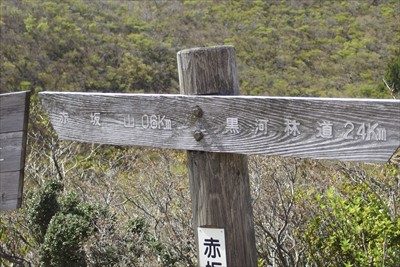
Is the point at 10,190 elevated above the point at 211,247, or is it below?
above

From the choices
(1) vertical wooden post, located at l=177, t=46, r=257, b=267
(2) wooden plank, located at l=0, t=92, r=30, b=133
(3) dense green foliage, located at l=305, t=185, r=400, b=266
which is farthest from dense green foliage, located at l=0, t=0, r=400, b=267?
(2) wooden plank, located at l=0, t=92, r=30, b=133

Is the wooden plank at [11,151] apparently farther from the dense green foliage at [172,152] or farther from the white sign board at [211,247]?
the dense green foliage at [172,152]

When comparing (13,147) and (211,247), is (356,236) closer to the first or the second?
(211,247)

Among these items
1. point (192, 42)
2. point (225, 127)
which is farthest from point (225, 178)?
point (192, 42)

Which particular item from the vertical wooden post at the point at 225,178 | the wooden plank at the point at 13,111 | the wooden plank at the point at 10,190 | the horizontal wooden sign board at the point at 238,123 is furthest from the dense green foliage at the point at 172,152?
the wooden plank at the point at 13,111

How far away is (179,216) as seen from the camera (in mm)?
4820

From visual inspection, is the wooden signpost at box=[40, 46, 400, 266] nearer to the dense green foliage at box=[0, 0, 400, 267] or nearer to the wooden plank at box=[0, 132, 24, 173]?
the wooden plank at box=[0, 132, 24, 173]

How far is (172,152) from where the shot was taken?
787 centimetres

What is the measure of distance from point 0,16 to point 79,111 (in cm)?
1957

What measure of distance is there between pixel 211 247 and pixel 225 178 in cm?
25

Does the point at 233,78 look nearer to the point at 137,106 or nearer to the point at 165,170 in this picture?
the point at 137,106

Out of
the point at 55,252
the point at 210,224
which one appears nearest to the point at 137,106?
the point at 210,224

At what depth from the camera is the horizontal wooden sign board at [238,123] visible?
1.67 metres

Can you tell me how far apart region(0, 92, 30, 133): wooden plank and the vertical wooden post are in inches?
32.6
